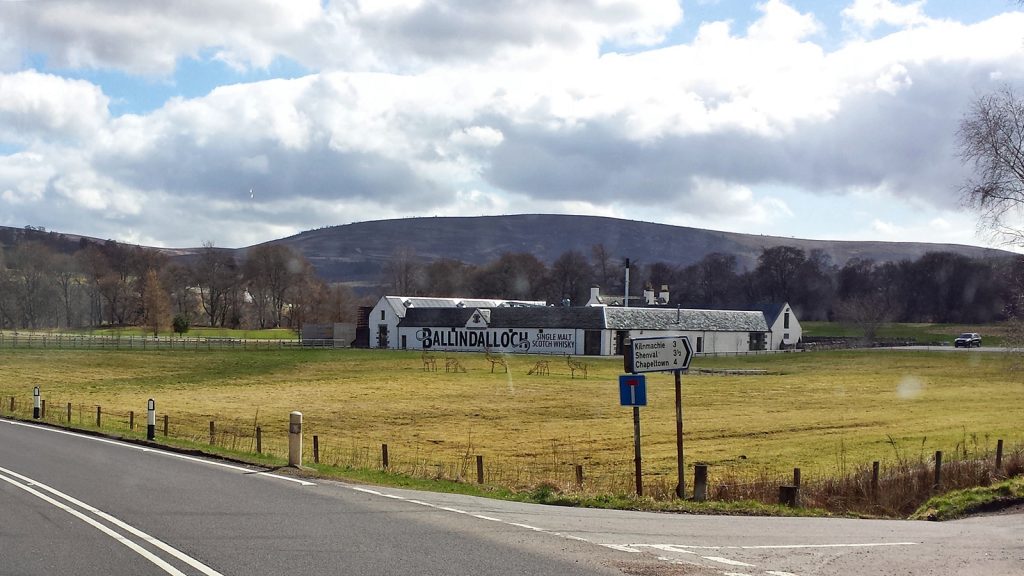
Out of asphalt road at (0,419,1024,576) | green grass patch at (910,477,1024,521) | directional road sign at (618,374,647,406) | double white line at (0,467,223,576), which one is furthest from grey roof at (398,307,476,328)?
double white line at (0,467,223,576)

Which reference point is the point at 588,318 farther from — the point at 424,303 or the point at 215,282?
the point at 215,282

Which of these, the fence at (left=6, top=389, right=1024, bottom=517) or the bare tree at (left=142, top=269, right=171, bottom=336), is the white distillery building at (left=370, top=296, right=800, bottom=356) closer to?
the bare tree at (left=142, top=269, right=171, bottom=336)

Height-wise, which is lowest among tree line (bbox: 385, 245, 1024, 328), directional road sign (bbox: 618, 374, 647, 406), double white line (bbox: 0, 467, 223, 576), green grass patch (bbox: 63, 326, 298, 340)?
double white line (bbox: 0, 467, 223, 576)

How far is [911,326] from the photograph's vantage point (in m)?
142

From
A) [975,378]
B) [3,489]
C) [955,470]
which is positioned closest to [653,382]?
[975,378]

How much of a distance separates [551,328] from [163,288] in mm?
63916

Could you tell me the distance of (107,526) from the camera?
11.1 meters

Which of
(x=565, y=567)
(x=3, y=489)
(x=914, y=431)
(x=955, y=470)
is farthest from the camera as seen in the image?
(x=914, y=431)

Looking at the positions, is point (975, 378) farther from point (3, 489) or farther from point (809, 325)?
point (809, 325)

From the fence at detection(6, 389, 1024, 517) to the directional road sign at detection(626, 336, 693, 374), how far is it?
1.83m

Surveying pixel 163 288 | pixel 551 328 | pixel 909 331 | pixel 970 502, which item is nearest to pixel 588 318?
pixel 551 328

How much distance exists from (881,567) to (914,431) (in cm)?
2544

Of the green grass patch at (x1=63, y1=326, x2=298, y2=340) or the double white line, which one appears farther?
the green grass patch at (x1=63, y1=326, x2=298, y2=340)

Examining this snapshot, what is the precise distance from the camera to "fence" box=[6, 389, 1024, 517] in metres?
16.9
